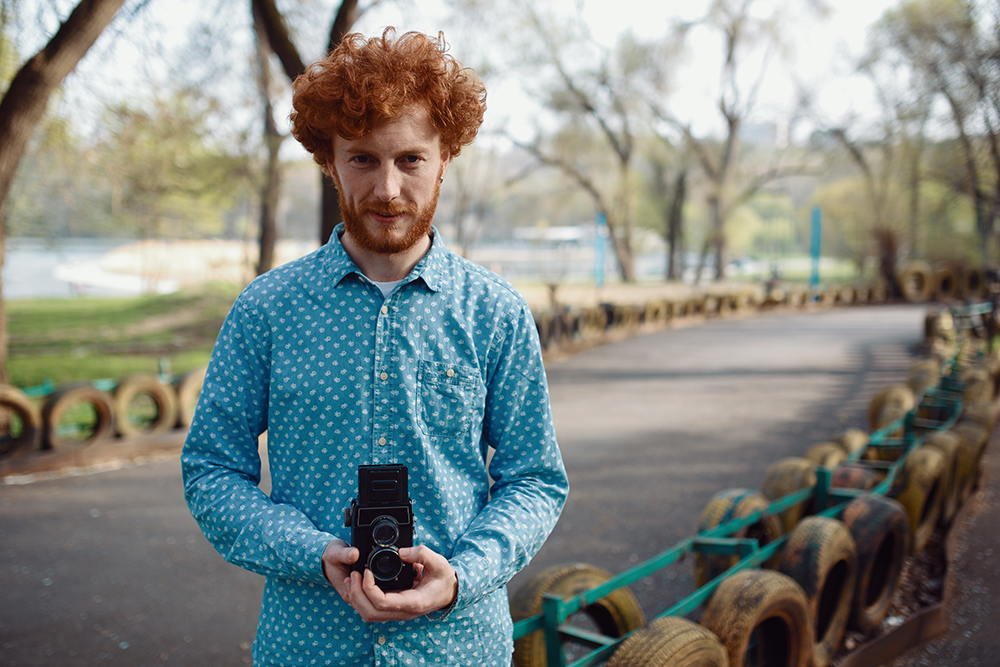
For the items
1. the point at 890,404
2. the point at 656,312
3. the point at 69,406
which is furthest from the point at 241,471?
the point at 656,312

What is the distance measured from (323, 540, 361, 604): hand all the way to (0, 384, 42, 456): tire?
6910 millimetres

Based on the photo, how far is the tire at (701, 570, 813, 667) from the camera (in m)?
2.78

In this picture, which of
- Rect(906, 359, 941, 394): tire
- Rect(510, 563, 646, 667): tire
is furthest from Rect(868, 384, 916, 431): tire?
Rect(510, 563, 646, 667): tire

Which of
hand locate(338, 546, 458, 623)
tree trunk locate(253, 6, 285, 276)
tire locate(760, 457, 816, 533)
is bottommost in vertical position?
tire locate(760, 457, 816, 533)

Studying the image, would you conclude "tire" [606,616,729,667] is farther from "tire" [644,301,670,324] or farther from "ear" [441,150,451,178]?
"tire" [644,301,670,324]

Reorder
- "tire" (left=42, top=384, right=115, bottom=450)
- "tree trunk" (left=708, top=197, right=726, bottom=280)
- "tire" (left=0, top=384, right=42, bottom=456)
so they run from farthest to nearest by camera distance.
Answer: "tree trunk" (left=708, top=197, right=726, bottom=280) → "tire" (left=42, top=384, right=115, bottom=450) → "tire" (left=0, top=384, right=42, bottom=456)

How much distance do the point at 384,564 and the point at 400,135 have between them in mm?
740

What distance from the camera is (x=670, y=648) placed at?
243cm

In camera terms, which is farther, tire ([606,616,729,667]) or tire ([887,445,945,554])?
tire ([887,445,945,554])

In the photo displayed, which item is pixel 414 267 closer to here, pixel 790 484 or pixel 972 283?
pixel 790 484

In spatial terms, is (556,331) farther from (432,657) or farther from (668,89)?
(668,89)

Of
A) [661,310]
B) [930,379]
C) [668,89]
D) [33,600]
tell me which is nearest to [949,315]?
[661,310]

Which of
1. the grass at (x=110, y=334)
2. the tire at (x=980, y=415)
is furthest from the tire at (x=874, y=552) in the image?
the grass at (x=110, y=334)

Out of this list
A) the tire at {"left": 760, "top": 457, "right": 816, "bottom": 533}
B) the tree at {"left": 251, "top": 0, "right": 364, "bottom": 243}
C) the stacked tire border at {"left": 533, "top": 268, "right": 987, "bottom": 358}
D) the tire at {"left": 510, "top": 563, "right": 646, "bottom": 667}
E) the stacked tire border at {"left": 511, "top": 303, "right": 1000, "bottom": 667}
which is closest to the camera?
the stacked tire border at {"left": 511, "top": 303, "right": 1000, "bottom": 667}
